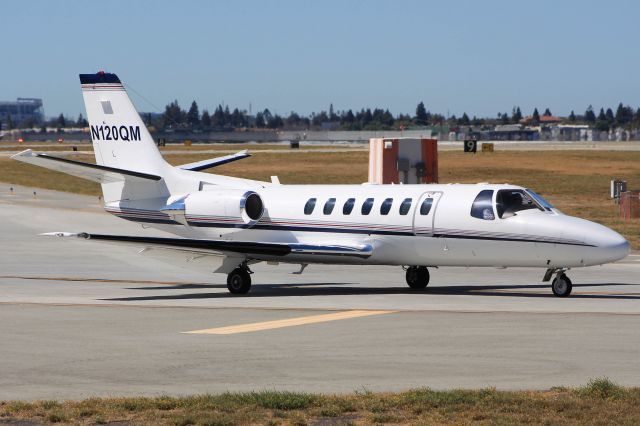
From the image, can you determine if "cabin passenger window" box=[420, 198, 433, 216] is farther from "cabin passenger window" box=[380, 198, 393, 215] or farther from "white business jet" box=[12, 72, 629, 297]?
"cabin passenger window" box=[380, 198, 393, 215]

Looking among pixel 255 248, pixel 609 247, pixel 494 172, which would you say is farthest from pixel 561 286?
A: pixel 494 172

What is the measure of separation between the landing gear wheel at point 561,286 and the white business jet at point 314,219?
0.02 metres

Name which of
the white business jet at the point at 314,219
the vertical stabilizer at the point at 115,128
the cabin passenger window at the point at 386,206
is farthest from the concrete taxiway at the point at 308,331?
the vertical stabilizer at the point at 115,128

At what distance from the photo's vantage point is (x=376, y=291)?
26141mm

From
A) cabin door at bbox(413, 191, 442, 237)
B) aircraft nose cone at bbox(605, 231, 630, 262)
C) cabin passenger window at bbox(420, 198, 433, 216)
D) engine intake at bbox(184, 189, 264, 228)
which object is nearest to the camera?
aircraft nose cone at bbox(605, 231, 630, 262)

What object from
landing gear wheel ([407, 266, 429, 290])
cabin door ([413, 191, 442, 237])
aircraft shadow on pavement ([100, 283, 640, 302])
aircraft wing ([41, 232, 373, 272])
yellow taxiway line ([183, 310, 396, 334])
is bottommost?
aircraft shadow on pavement ([100, 283, 640, 302])

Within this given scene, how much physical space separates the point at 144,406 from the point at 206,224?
50.9 ft

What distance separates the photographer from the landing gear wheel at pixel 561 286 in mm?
24016

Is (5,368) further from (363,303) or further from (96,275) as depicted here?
(96,275)

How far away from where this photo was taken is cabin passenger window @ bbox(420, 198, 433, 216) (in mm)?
25344

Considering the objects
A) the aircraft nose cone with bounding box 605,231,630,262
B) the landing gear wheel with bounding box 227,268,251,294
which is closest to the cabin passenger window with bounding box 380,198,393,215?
the landing gear wheel with bounding box 227,268,251,294

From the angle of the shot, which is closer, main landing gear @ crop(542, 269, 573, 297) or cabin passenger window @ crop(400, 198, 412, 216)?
main landing gear @ crop(542, 269, 573, 297)

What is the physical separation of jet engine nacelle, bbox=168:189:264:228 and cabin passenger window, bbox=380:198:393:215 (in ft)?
10.1

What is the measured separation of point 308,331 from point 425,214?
723 cm
